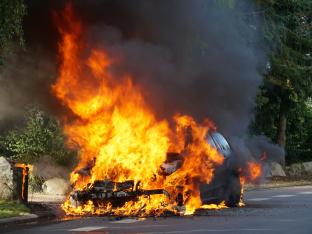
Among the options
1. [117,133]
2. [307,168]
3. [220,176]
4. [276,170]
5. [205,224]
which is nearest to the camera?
[205,224]

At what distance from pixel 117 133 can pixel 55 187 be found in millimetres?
5932

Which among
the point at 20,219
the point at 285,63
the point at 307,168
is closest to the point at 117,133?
the point at 20,219

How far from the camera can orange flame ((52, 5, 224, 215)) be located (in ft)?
45.3

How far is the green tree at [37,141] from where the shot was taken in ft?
71.7

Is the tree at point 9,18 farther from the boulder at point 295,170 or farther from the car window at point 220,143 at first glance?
the boulder at point 295,170

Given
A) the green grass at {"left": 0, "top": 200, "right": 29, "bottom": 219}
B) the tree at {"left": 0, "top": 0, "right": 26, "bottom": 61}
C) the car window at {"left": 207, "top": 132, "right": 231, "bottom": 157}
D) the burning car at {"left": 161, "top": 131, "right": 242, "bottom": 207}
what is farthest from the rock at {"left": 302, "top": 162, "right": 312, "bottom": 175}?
the tree at {"left": 0, "top": 0, "right": 26, "bottom": 61}

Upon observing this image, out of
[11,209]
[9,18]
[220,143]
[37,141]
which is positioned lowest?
[11,209]

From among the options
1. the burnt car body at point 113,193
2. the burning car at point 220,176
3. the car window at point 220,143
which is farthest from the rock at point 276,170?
the burnt car body at point 113,193

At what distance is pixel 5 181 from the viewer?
15367mm

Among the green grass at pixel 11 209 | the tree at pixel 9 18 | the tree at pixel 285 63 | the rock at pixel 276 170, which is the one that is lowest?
the green grass at pixel 11 209

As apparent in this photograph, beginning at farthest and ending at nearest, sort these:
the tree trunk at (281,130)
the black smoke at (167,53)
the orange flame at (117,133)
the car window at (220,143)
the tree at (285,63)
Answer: the tree trunk at (281,130) < the tree at (285,63) < the black smoke at (167,53) < the car window at (220,143) < the orange flame at (117,133)

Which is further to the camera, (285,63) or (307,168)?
(307,168)

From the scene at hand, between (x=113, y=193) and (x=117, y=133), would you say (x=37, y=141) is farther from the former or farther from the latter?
(x=113, y=193)

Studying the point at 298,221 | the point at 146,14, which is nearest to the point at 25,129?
the point at 146,14
